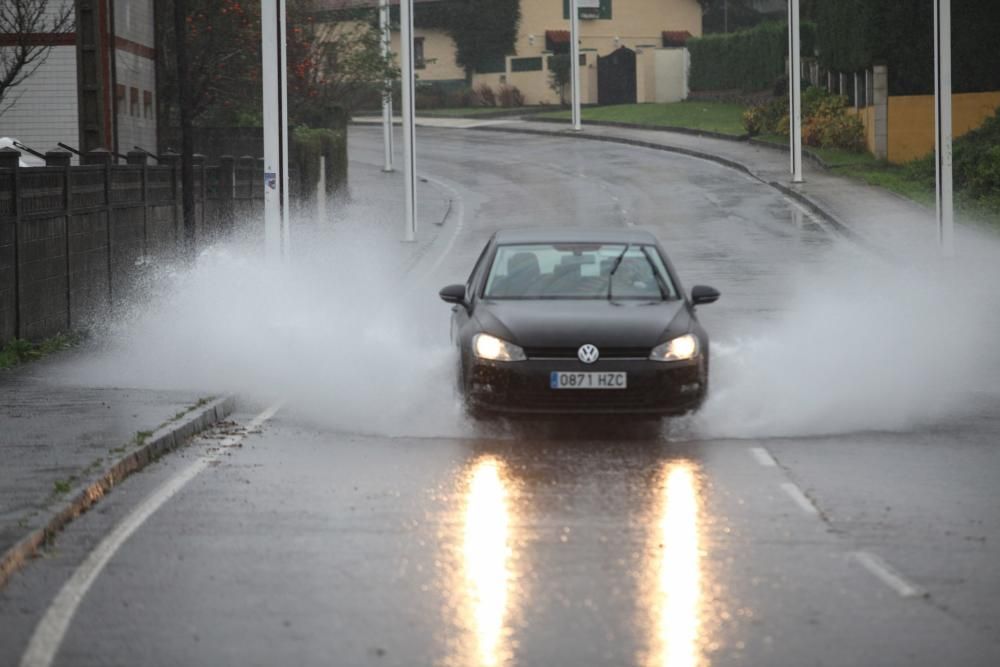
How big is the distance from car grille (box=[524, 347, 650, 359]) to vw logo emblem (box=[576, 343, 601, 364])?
3 cm

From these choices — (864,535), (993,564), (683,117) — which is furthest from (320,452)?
(683,117)

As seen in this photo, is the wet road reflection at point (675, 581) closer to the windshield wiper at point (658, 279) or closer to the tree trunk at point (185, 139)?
the windshield wiper at point (658, 279)

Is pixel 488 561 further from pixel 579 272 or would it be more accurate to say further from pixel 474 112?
pixel 474 112

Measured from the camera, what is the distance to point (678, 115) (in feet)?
256

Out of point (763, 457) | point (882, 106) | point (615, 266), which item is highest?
point (882, 106)

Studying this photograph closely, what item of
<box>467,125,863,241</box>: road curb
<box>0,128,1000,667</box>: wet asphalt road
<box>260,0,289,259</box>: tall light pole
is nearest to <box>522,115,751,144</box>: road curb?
<box>467,125,863,241</box>: road curb

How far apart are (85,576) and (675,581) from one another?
8.90ft

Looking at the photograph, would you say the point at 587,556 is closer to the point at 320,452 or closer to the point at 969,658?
the point at 969,658

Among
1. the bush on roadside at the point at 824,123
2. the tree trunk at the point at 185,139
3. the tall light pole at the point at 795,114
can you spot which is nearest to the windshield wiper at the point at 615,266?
the tree trunk at the point at 185,139

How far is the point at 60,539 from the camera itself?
9812 mm

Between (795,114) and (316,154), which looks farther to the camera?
(795,114)

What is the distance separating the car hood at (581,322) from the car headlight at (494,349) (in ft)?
0.16

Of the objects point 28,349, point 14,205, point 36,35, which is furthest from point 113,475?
point 36,35

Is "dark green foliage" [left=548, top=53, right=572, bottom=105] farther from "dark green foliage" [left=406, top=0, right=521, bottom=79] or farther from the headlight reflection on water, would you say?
the headlight reflection on water
